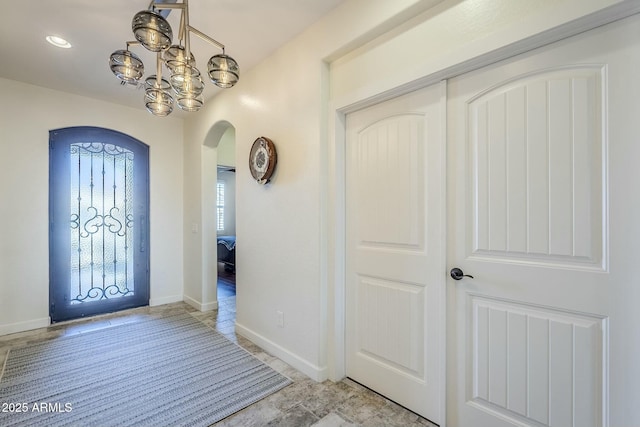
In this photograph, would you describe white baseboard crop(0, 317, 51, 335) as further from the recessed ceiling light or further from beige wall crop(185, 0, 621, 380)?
the recessed ceiling light

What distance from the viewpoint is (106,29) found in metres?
2.21

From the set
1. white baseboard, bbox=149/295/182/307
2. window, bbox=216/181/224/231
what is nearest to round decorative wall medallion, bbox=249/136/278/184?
white baseboard, bbox=149/295/182/307

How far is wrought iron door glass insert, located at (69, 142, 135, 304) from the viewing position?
341 centimetres

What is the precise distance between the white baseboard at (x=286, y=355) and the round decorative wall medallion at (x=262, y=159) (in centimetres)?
145

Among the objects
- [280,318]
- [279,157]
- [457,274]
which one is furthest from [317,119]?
[280,318]

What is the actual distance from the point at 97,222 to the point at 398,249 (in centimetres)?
362

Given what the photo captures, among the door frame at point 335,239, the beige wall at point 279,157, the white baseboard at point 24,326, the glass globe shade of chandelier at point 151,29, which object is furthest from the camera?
the white baseboard at point 24,326

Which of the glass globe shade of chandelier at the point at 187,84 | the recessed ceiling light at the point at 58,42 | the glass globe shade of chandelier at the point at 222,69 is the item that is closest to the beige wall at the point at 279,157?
the glass globe shade of chandelier at the point at 222,69

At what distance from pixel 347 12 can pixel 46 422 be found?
3.17m

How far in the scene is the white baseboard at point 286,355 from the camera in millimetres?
2150

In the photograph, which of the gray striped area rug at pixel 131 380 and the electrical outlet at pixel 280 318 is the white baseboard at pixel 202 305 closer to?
the gray striped area rug at pixel 131 380

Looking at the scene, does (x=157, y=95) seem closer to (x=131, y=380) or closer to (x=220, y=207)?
(x=131, y=380)

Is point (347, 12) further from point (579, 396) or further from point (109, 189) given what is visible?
point (109, 189)

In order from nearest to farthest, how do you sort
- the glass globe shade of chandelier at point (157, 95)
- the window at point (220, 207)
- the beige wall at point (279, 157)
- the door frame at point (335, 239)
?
the beige wall at point (279, 157)
the glass globe shade of chandelier at point (157, 95)
the door frame at point (335, 239)
the window at point (220, 207)
